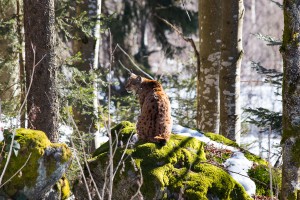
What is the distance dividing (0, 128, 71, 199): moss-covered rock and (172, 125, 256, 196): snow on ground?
1806 mm

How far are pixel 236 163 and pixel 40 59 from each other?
10.4ft

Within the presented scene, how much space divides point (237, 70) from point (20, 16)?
4.19 m

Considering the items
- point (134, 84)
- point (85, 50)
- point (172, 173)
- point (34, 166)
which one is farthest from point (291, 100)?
point (85, 50)

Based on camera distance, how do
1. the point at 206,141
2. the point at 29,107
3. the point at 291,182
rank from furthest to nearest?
1. the point at 29,107
2. the point at 206,141
3. the point at 291,182

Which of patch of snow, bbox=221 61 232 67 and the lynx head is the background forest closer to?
patch of snow, bbox=221 61 232 67

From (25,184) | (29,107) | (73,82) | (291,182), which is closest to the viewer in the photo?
(291,182)

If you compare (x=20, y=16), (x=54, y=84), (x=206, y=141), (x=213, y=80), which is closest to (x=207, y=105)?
(x=213, y=80)

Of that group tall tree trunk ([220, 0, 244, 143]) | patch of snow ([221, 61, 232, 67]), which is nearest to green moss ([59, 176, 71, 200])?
tall tree trunk ([220, 0, 244, 143])

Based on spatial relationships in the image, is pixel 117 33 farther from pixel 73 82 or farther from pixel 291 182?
pixel 291 182

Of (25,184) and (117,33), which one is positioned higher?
(117,33)

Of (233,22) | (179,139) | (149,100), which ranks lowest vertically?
(179,139)

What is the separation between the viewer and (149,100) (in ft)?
17.9

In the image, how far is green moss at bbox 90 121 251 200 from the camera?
4.93 metres

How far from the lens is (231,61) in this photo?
8406mm
